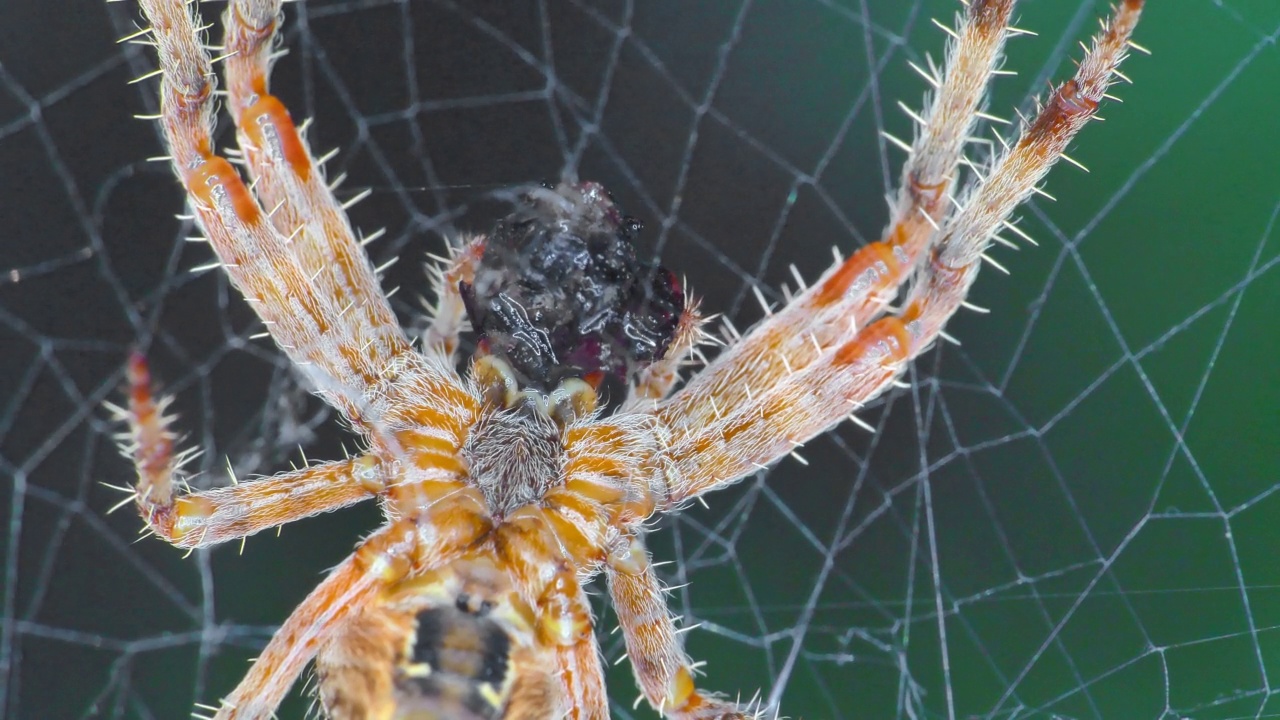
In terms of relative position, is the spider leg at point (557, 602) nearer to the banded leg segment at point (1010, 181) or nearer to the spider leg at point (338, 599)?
the spider leg at point (338, 599)

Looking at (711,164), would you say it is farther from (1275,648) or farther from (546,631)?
(1275,648)

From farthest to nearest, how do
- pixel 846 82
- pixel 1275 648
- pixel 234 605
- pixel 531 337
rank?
pixel 234 605 < pixel 846 82 < pixel 1275 648 < pixel 531 337

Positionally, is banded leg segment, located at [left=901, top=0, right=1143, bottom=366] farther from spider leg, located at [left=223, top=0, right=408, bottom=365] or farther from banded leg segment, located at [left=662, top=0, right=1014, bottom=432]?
spider leg, located at [left=223, top=0, right=408, bottom=365]

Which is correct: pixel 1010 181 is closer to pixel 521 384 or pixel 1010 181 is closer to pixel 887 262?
pixel 887 262

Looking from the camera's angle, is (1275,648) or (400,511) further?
(1275,648)

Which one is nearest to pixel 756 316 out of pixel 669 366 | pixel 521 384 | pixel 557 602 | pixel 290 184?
pixel 669 366

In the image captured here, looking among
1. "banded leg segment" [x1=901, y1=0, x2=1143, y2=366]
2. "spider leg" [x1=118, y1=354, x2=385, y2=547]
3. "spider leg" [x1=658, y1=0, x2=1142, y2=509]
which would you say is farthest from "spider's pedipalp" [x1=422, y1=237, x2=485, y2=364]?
"banded leg segment" [x1=901, y1=0, x2=1143, y2=366]

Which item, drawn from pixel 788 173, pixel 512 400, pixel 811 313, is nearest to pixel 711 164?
pixel 788 173

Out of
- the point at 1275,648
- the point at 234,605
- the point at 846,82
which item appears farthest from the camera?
the point at 234,605
